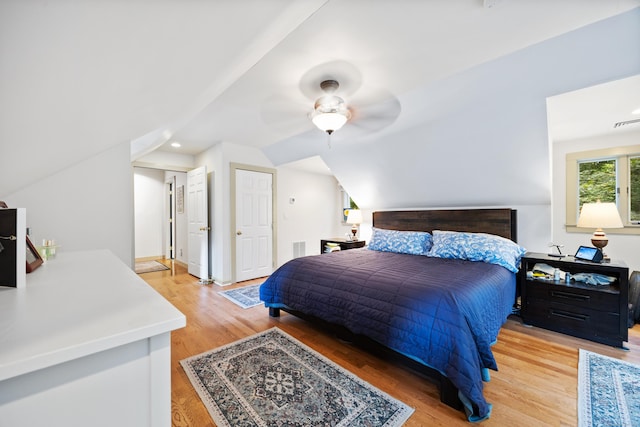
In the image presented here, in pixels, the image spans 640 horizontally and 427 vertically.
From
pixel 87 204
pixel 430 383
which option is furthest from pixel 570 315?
pixel 87 204

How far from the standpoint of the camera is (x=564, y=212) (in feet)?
11.4

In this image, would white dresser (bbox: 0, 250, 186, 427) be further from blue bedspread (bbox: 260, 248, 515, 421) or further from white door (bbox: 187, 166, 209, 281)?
white door (bbox: 187, 166, 209, 281)

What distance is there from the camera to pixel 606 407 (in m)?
1.52

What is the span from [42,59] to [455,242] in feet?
11.1

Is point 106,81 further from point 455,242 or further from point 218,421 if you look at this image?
point 455,242

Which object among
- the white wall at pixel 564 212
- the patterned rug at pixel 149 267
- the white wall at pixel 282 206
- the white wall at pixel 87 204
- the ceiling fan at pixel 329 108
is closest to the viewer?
the white wall at pixel 87 204

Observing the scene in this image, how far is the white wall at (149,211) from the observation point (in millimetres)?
6098

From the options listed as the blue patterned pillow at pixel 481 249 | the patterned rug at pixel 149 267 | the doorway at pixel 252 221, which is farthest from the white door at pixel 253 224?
the blue patterned pillow at pixel 481 249

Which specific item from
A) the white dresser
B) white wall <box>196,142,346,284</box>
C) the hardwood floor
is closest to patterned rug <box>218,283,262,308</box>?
the hardwood floor

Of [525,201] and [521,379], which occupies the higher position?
[525,201]

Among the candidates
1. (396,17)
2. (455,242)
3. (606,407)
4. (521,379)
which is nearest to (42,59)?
(396,17)

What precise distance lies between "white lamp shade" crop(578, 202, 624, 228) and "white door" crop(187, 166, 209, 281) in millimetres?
4729

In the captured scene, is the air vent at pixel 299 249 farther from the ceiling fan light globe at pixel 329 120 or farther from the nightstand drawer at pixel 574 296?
the nightstand drawer at pixel 574 296

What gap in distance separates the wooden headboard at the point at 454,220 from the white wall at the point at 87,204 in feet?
11.4
